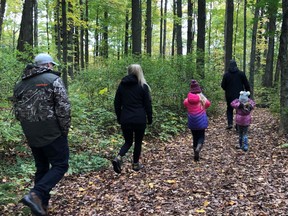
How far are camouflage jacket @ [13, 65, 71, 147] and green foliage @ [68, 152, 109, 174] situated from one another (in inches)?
106

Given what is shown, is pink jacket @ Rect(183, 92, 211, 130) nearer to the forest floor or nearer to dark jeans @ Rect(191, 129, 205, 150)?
dark jeans @ Rect(191, 129, 205, 150)

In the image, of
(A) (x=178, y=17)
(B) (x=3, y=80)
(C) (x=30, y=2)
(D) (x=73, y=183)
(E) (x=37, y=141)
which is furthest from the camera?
(A) (x=178, y=17)

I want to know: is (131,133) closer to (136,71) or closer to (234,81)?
(136,71)

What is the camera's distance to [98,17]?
26359 mm

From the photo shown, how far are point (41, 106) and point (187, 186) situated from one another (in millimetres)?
3113

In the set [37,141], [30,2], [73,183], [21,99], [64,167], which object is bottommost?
[73,183]

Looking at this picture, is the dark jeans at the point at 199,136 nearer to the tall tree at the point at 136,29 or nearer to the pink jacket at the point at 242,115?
the pink jacket at the point at 242,115

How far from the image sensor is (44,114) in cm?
396

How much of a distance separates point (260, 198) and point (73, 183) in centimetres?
348

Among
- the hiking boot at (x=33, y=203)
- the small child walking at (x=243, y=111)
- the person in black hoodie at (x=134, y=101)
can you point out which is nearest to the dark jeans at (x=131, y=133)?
the person in black hoodie at (x=134, y=101)

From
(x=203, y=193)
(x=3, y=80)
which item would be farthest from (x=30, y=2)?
(x=203, y=193)

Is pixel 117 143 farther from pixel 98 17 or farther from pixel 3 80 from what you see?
pixel 98 17

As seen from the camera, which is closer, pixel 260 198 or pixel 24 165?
pixel 260 198

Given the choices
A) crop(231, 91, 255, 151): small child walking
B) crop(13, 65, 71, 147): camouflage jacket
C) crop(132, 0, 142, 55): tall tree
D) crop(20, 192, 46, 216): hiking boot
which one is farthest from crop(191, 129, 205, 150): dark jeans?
crop(132, 0, 142, 55): tall tree
